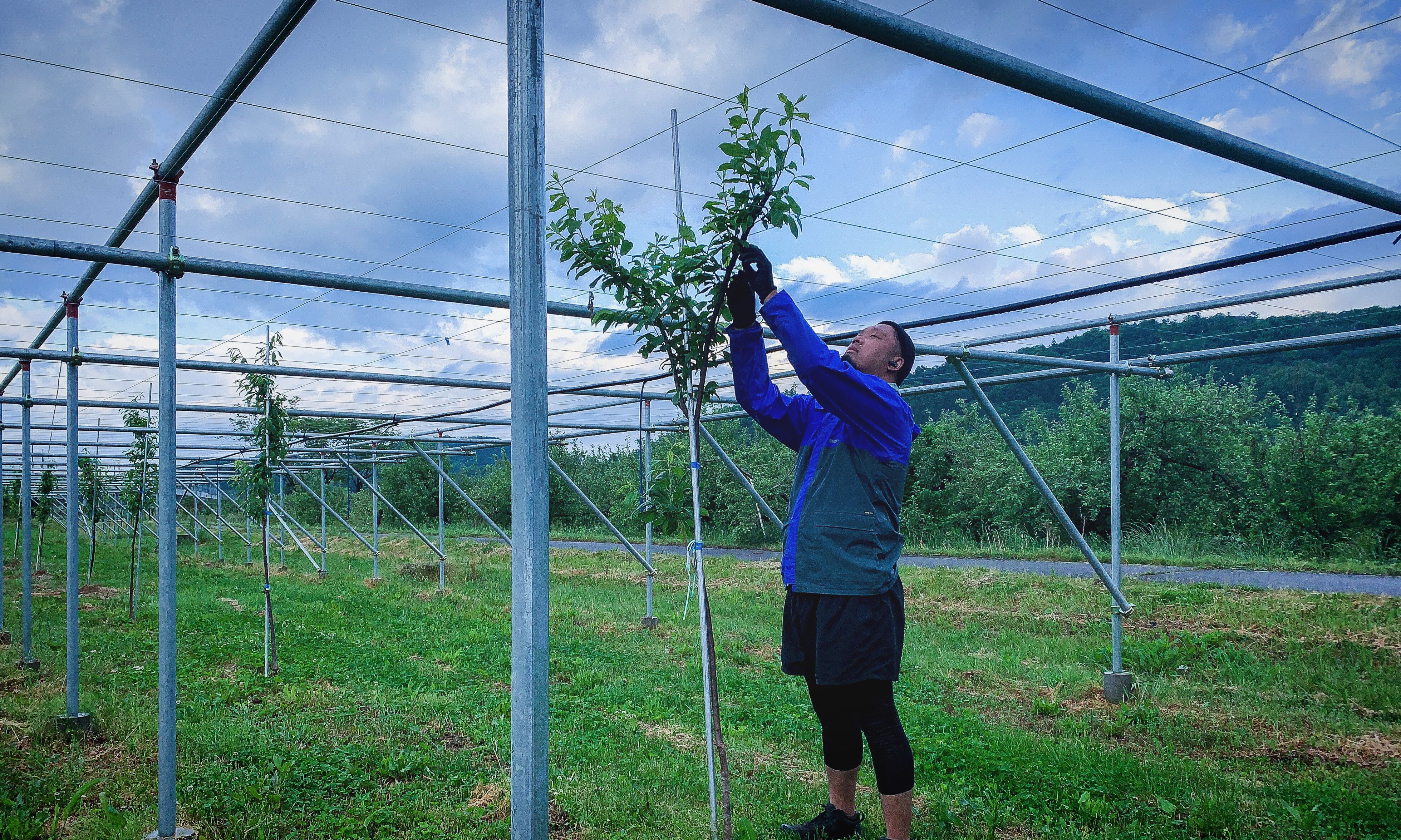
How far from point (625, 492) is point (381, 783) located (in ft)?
7.84

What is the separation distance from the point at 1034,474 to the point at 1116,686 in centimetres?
180

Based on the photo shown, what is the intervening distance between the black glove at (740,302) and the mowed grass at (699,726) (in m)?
2.12

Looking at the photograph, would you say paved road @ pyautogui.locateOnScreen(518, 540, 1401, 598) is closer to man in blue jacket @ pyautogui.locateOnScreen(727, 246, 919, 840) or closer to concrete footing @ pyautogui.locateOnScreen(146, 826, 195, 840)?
man in blue jacket @ pyautogui.locateOnScreen(727, 246, 919, 840)

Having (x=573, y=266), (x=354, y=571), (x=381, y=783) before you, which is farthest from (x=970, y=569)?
(x=354, y=571)

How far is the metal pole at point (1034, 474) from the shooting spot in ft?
15.2

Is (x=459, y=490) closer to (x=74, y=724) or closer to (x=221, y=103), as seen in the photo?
(x=74, y=724)

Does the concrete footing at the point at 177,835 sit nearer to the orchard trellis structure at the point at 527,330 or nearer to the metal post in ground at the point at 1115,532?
the orchard trellis structure at the point at 527,330

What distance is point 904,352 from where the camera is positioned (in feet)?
9.93

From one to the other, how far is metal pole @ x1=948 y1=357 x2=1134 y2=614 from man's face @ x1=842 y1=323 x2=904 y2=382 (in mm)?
1731

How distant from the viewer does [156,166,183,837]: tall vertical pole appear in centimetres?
304

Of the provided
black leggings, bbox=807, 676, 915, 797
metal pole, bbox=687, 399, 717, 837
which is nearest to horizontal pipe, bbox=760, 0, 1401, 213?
metal pole, bbox=687, 399, 717, 837

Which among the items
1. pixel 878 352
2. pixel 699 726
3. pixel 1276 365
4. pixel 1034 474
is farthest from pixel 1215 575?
pixel 1276 365

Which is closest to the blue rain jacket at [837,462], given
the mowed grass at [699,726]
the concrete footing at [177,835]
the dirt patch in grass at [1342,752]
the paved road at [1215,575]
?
the mowed grass at [699,726]

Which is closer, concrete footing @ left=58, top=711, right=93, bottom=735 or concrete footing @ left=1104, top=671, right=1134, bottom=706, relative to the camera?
concrete footing @ left=58, top=711, right=93, bottom=735
